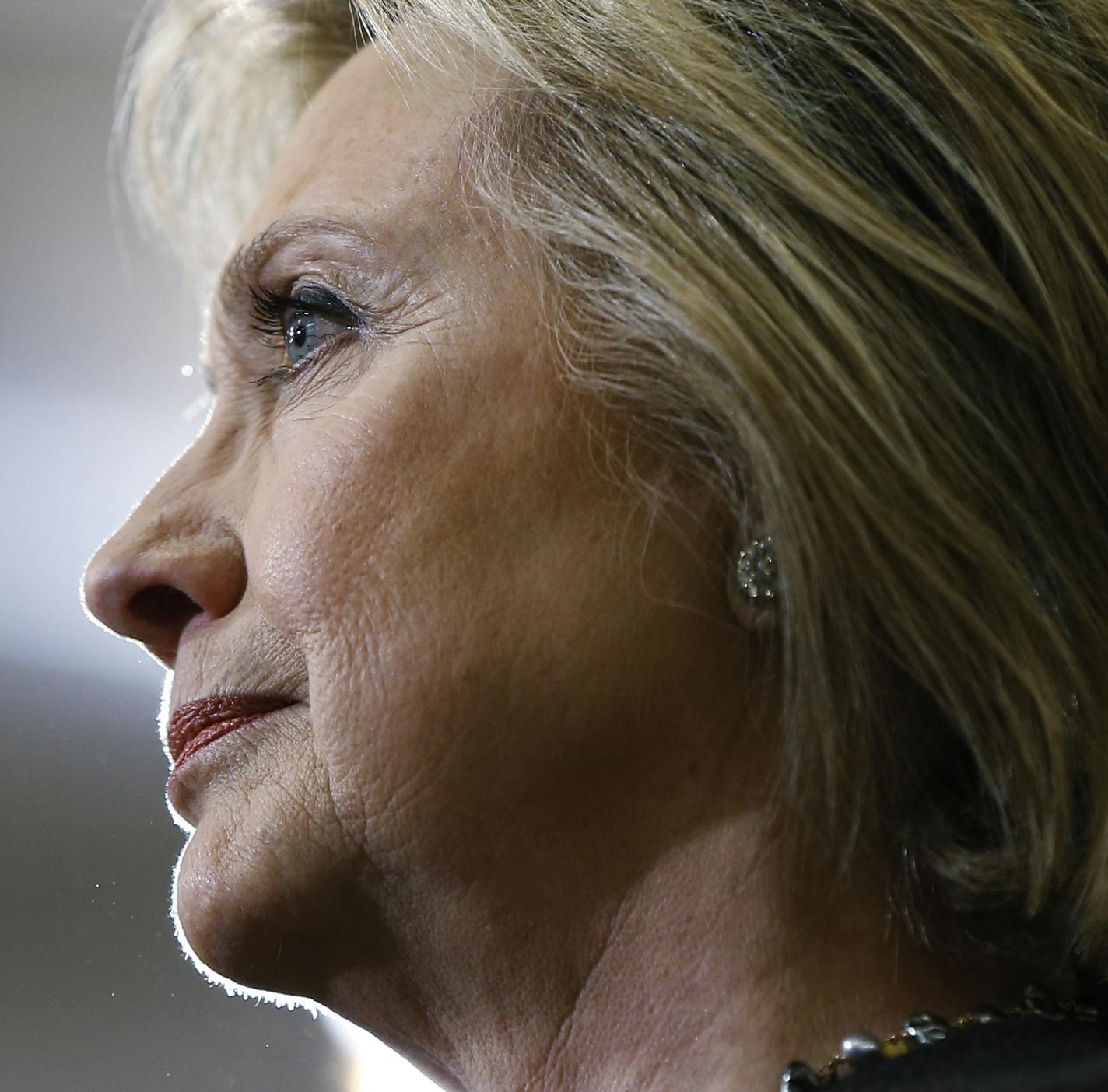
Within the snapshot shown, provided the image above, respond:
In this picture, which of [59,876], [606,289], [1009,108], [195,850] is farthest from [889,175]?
[59,876]

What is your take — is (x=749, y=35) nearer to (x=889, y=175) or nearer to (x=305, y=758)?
(x=889, y=175)

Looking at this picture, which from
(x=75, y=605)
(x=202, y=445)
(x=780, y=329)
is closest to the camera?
(x=780, y=329)

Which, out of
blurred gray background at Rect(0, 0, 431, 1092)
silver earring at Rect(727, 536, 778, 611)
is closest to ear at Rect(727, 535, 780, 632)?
silver earring at Rect(727, 536, 778, 611)

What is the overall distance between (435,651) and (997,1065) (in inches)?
16.6

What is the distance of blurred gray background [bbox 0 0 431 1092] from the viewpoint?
Result: 42.9 inches

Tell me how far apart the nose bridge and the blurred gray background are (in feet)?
0.54

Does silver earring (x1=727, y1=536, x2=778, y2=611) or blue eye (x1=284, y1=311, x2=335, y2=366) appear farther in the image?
blue eye (x1=284, y1=311, x2=335, y2=366)

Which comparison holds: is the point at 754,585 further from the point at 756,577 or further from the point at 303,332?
the point at 303,332

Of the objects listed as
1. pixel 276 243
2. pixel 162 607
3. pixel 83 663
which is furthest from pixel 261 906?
pixel 276 243

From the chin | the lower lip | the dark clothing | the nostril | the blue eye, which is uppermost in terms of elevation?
the blue eye

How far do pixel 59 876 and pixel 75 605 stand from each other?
23 cm

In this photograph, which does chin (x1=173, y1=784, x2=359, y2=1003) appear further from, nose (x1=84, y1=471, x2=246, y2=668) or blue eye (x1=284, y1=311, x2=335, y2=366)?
blue eye (x1=284, y1=311, x2=335, y2=366)

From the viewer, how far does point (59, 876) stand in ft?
3.61

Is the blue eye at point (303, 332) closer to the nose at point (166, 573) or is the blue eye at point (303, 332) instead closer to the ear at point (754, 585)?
the nose at point (166, 573)
